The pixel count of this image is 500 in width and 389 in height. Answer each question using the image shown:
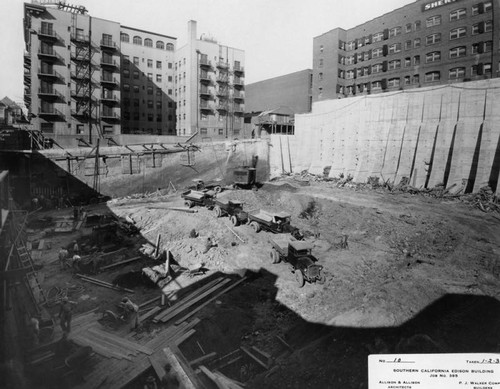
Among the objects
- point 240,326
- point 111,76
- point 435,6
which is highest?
point 435,6

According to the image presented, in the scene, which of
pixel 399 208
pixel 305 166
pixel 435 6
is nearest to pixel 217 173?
pixel 305 166

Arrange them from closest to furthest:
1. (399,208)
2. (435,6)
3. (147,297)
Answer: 1. (147,297)
2. (399,208)
3. (435,6)

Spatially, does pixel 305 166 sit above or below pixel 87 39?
below

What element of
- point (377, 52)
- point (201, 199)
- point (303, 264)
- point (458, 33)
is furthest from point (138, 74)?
point (303, 264)

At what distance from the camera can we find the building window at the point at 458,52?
37.9 metres

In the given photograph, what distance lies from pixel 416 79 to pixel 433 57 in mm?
3429

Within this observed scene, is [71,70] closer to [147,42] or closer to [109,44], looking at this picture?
[109,44]

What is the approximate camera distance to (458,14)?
121ft

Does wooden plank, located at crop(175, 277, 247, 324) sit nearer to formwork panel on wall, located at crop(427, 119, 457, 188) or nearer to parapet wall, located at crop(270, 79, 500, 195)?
parapet wall, located at crop(270, 79, 500, 195)

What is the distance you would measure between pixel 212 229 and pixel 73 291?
885cm

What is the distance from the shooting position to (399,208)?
74.6 ft

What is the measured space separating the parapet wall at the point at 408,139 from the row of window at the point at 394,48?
16.3 meters

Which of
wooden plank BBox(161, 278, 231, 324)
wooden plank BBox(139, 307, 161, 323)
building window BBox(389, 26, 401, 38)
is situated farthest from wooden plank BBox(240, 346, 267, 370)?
building window BBox(389, 26, 401, 38)

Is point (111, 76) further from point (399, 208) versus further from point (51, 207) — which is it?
point (399, 208)
